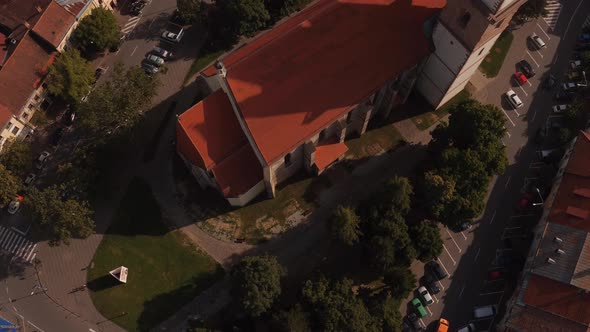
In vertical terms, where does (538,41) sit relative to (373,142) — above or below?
above

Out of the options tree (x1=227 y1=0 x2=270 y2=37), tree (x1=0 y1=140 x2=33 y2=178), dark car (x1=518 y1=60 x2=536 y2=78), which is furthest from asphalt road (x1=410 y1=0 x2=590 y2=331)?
tree (x1=0 y1=140 x2=33 y2=178)

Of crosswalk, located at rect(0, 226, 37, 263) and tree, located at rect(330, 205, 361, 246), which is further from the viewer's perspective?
crosswalk, located at rect(0, 226, 37, 263)

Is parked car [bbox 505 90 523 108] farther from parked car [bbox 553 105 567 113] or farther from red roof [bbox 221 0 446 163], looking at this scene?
red roof [bbox 221 0 446 163]

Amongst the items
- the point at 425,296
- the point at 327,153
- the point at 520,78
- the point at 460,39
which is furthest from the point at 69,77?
the point at 520,78

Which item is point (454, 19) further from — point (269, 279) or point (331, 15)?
point (269, 279)

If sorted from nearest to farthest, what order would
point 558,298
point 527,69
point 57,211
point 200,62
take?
1. point 558,298
2. point 57,211
3. point 527,69
4. point 200,62

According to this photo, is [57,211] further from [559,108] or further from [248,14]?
[559,108]
